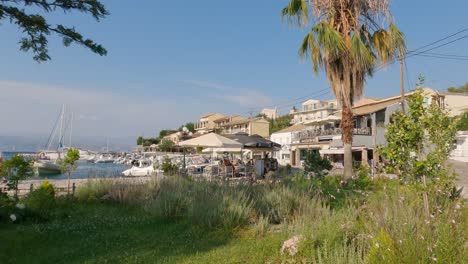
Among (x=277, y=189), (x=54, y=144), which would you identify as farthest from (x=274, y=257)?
(x=54, y=144)

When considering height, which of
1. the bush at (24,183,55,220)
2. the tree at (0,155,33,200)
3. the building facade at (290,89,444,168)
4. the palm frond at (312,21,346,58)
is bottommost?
the bush at (24,183,55,220)

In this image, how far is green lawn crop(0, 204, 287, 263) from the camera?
197 inches

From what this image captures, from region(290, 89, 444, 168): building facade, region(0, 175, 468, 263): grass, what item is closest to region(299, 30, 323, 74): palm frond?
region(0, 175, 468, 263): grass

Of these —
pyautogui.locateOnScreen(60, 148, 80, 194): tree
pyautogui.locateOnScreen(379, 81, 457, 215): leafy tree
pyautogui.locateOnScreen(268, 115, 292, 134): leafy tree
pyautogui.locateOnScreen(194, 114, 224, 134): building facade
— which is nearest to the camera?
pyautogui.locateOnScreen(379, 81, 457, 215): leafy tree

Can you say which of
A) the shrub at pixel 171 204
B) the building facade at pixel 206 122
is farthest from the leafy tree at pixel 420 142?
the building facade at pixel 206 122

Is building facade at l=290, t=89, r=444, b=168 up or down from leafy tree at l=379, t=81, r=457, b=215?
up

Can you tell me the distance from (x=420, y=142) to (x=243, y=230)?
323cm

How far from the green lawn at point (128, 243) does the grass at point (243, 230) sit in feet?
0.05

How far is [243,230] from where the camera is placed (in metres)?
6.43

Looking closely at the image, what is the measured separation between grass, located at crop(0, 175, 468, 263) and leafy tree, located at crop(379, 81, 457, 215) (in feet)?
1.15

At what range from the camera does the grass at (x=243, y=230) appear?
3582mm

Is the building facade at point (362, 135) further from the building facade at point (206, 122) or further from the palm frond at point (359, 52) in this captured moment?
the building facade at point (206, 122)

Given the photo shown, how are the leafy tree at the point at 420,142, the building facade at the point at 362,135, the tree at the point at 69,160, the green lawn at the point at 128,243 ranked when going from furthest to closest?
the building facade at the point at 362,135
the tree at the point at 69,160
the leafy tree at the point at 420,142
the green lawn at the point at 128,243

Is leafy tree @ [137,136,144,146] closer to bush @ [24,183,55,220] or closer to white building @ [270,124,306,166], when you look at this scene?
white building @ [270,124,306,166]
